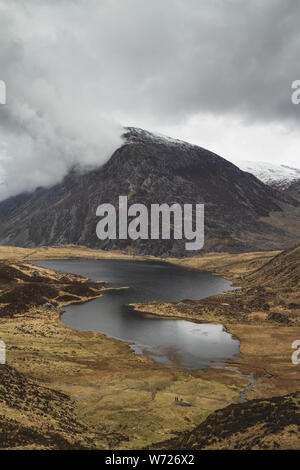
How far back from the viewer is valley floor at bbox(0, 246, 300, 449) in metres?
20.8

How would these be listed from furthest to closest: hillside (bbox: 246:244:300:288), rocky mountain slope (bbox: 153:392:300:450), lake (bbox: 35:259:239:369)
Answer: hillside (bbox: 246:244:300:288) < lake (bbox: 35:259:239:369) < rocky mountain slope (bbox: 153:392:300:450)

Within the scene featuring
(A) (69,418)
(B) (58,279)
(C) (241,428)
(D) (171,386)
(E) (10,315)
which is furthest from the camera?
(B) (58,279)

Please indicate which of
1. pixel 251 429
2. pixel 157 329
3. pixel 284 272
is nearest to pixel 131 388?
pixel 251 429

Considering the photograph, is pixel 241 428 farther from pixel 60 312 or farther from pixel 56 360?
pixel 60 312

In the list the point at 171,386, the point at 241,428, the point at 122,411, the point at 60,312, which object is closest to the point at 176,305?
the point at 60,312

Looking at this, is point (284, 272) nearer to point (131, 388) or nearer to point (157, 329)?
point (157, 329)

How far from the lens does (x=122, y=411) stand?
28391mm

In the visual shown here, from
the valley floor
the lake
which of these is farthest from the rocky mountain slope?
the lake

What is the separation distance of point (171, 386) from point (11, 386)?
56.6ft

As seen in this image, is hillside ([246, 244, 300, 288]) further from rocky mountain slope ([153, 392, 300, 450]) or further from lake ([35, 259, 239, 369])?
rocky mountain slope ([153, 392, 300, 450])

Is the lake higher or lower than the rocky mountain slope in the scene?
lower

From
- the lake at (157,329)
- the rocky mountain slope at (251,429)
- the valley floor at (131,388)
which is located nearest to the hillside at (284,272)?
the valley floor at (131,388)

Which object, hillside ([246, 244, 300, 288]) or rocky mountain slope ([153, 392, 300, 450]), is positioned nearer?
rocky mountain slope ([153, 392, 300, 450])

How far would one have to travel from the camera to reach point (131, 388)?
34.2 m
